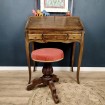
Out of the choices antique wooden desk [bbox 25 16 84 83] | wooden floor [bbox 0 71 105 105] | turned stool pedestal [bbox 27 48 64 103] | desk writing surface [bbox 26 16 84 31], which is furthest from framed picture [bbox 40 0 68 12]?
wooden floor [bbox 0 71 105 105]

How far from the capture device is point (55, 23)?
2588mm

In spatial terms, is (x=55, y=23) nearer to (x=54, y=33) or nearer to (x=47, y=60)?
(x=54, y=33)

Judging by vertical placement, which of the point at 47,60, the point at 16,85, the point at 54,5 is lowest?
the point at 16,85

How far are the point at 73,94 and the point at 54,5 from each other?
1.34m

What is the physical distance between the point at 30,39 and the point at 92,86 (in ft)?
3.50

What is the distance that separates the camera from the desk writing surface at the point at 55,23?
2.44 meters

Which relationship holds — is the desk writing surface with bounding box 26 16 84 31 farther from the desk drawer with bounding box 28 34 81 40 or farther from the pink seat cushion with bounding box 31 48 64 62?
the pink seat cushion with bounding box 31 48 64 62

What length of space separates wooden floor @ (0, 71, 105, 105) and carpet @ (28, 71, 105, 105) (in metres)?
0.13

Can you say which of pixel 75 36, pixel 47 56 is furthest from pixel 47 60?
pixel 75 36

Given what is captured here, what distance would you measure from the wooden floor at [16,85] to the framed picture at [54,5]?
1.03 metres

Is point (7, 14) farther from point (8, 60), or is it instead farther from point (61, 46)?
point (61, 46)

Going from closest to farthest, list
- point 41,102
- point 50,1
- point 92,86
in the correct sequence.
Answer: point 41,102 → point 92,86 → point 50,1

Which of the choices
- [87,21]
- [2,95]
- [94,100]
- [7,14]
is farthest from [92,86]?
[7,14]

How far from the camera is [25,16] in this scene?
9.63 feet
